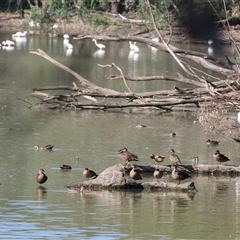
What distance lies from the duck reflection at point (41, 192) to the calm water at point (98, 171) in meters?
0.01

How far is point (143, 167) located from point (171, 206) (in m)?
1.60

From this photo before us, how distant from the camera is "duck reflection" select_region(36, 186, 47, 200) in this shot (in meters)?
9.62

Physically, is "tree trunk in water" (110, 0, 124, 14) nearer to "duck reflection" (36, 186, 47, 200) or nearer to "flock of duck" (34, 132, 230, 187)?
"flock of duck" (34, 132, 230, 187)

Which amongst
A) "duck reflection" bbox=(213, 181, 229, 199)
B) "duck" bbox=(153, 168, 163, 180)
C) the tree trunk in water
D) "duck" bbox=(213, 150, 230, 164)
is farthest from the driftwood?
the tree trunk in water

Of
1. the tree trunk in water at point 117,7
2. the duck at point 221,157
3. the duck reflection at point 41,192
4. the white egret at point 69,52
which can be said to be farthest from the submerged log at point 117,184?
the tree trunk in water at point 117,7

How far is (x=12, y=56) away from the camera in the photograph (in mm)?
28906

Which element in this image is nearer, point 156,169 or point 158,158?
point 156,169

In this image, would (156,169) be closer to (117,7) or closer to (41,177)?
(41,177)

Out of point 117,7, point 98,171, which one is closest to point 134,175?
point 98,171

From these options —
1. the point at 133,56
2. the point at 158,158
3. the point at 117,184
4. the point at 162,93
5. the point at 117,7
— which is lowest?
the point at 117,184

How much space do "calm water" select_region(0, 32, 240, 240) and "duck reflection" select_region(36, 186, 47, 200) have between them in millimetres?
11

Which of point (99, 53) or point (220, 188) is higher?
point (99, 53)

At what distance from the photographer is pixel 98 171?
11.0 m

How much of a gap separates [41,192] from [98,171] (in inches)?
51.8
